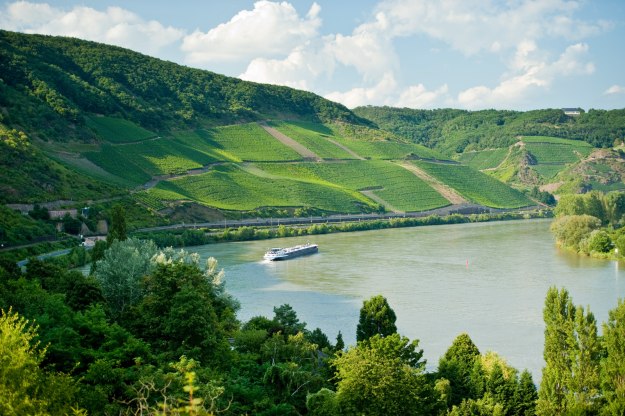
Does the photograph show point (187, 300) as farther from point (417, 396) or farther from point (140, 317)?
point (417, 396)

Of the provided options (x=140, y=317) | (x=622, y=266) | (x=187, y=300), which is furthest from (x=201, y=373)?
(x=622, y=266)

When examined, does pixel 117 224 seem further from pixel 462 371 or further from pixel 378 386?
pixel 378 386

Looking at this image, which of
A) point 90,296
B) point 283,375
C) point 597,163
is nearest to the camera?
point 283,375

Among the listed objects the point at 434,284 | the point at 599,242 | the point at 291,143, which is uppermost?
the point at 291,143

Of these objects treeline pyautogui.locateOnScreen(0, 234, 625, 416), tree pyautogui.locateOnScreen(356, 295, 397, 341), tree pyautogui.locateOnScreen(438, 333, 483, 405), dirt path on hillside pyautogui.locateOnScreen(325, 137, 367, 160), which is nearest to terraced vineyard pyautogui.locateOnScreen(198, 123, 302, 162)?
Answer: dirt path on hillside pyautogui.locateOnScreen(325, 137, 367, 160)

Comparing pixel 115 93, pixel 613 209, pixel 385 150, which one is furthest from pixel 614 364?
pixel 385 150

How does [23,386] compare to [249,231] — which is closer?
[23,386]
